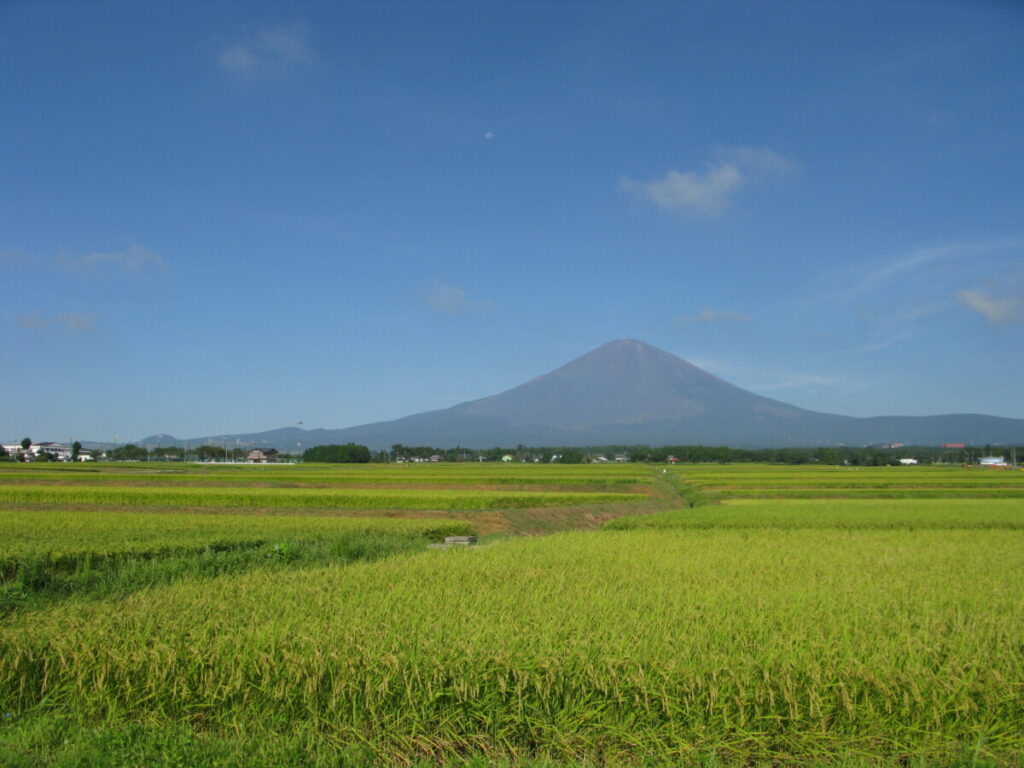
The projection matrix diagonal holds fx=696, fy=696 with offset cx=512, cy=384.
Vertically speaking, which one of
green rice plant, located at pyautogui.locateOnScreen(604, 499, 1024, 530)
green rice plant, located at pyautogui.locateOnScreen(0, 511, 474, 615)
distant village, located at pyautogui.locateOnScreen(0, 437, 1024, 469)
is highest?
green rice plant, located at pyautogui.locateOnScreen(0, 511, 474, 615)

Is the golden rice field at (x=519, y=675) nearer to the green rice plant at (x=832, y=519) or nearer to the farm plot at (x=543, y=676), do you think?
the farm plot at (x=543, y=676)

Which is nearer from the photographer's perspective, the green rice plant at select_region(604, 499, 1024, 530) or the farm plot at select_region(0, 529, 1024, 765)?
the farm plot at select_region(0, 529, 1024, 765)

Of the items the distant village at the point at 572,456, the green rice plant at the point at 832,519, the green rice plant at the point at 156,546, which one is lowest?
the distant village at the point at 572,456

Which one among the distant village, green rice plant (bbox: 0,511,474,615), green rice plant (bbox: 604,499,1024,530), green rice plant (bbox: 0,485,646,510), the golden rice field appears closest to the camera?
the golden rice field

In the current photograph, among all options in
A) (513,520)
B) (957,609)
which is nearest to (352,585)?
(957,609)

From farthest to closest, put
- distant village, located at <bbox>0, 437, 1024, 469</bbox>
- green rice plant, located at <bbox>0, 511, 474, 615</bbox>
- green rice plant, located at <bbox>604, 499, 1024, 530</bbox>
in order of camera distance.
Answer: distant village, located at <bbox>0, 437, 1024, 469</bbox>
green rice plant, located at <bbox>604, 499, 1024, 530</bbox>
green rice plant, located at <bbox>0, 511, 474, 615</bbox>

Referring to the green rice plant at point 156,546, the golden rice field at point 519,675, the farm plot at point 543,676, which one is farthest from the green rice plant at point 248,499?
the farm plot at point 543,676

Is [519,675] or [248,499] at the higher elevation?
[519,675]

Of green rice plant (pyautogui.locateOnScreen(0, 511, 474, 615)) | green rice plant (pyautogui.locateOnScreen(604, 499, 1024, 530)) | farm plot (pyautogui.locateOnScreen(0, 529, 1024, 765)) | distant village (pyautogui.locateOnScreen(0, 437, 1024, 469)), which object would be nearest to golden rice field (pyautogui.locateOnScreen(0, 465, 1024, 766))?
farm plot (pyautogui.locateOnScreen(0, 529, 1024, 765))

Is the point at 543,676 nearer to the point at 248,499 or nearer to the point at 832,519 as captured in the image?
the point at 832,519

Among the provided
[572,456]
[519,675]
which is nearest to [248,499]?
[519,675]

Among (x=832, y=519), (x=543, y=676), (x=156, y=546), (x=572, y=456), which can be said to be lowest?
(x=572, y=456)

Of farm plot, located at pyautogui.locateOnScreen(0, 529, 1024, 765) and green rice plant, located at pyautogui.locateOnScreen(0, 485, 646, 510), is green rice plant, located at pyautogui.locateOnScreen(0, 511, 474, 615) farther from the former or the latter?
green rice plant, located at pyautogui.locateOnScreen(0, 485, 646, 510)

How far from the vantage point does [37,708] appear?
193 inches
